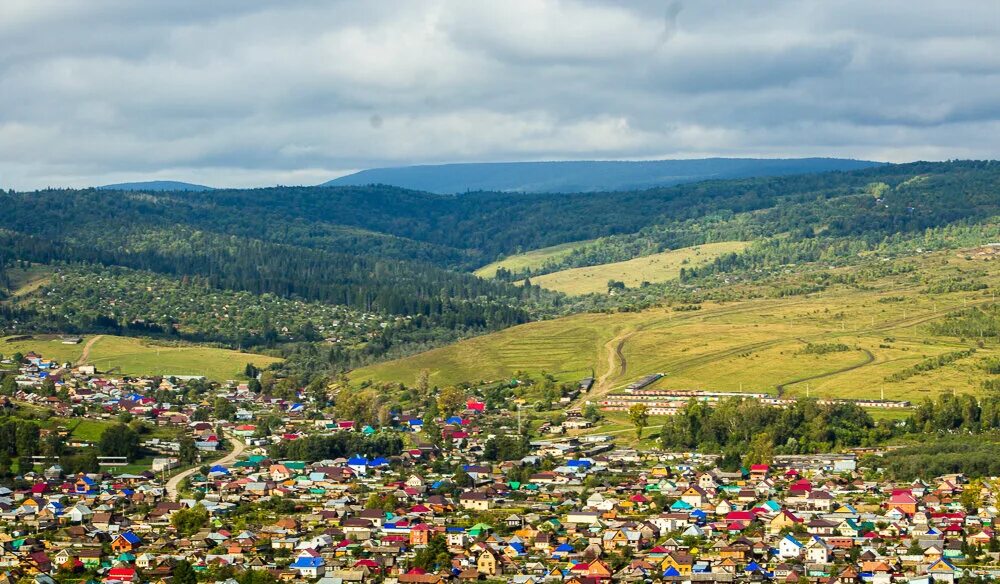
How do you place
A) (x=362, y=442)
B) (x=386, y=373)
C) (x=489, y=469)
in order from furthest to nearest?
(x=386, y=373)
(x=362, y=442)
(x=489, y=469)

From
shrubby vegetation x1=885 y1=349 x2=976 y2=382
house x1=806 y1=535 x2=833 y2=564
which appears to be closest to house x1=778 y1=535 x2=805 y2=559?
house x1=806 y1=535 x2=833 y2=564

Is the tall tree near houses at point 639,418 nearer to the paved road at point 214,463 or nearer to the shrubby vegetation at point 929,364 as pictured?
the shrubby vegetation at point 929,364

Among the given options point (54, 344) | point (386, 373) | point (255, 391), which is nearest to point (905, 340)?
point (386, 373)

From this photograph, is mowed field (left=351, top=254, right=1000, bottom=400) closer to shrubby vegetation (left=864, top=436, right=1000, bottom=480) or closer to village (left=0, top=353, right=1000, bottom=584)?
shrubby vegetation (left=864, top=436, right=1000, bottom=480)

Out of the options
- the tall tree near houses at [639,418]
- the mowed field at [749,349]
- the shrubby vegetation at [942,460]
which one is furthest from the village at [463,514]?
the mowed field at [749,349]

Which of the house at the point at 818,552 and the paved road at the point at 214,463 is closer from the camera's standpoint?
the house at the point at 818,552

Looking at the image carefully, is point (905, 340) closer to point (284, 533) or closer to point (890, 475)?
point (890, 475)

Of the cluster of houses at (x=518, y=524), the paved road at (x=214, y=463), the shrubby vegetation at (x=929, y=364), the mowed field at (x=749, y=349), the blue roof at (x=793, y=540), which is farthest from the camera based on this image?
the mowed field at (x=749, y=349)

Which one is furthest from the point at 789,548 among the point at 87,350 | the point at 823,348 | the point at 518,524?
the point at 87,350

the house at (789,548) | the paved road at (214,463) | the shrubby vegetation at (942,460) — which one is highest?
the house at (789,548)
